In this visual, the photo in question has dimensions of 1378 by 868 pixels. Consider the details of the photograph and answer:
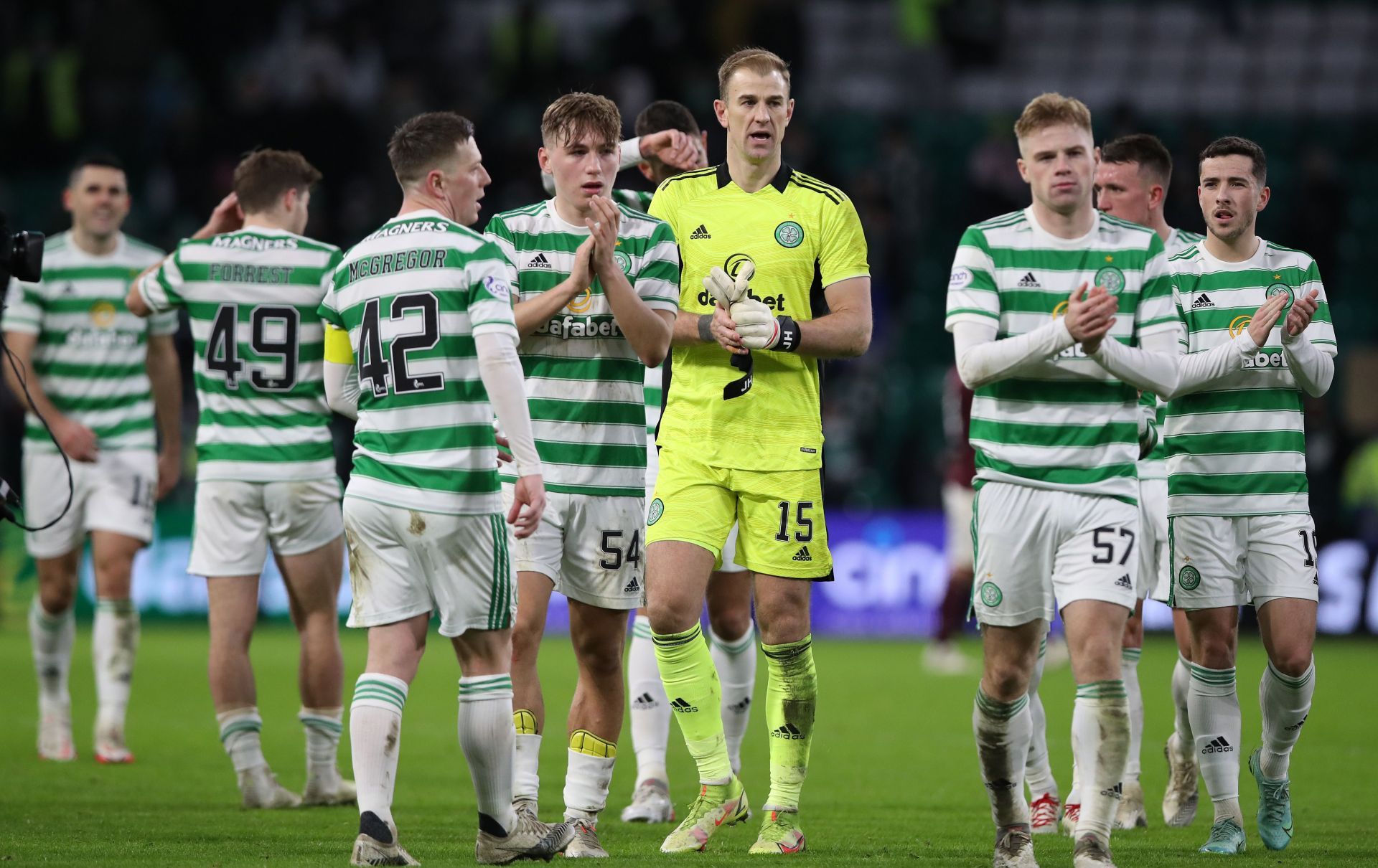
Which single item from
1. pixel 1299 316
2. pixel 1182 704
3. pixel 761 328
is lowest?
pixel 1182 704

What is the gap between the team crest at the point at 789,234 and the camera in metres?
6.42

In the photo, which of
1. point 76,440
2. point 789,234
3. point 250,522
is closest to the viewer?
point 789,234

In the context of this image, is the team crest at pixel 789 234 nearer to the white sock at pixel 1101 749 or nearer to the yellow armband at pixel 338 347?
the yellow armband at pixel 338 347

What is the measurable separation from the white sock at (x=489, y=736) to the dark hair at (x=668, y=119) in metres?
3.24

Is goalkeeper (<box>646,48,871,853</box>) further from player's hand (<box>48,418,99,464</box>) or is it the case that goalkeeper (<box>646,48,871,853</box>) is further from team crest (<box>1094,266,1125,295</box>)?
player's hand (<box>48,418,99,464</box>)

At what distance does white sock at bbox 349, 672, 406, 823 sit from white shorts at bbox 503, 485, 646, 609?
91cm

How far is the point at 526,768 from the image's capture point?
621 centimetres

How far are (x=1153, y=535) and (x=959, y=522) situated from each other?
22.1ft

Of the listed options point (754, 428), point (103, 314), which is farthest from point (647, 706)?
point (103, 314)

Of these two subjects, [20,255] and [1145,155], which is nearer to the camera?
[20,255]

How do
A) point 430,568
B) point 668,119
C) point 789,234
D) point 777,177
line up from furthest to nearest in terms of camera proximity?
1. point 668,119
2. point 777,177
3. point 789,234
4. point 430,568

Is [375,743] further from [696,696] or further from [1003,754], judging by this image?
[1003,754]

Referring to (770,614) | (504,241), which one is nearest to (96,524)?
(504,241)

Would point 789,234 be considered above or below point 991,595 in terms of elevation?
above
